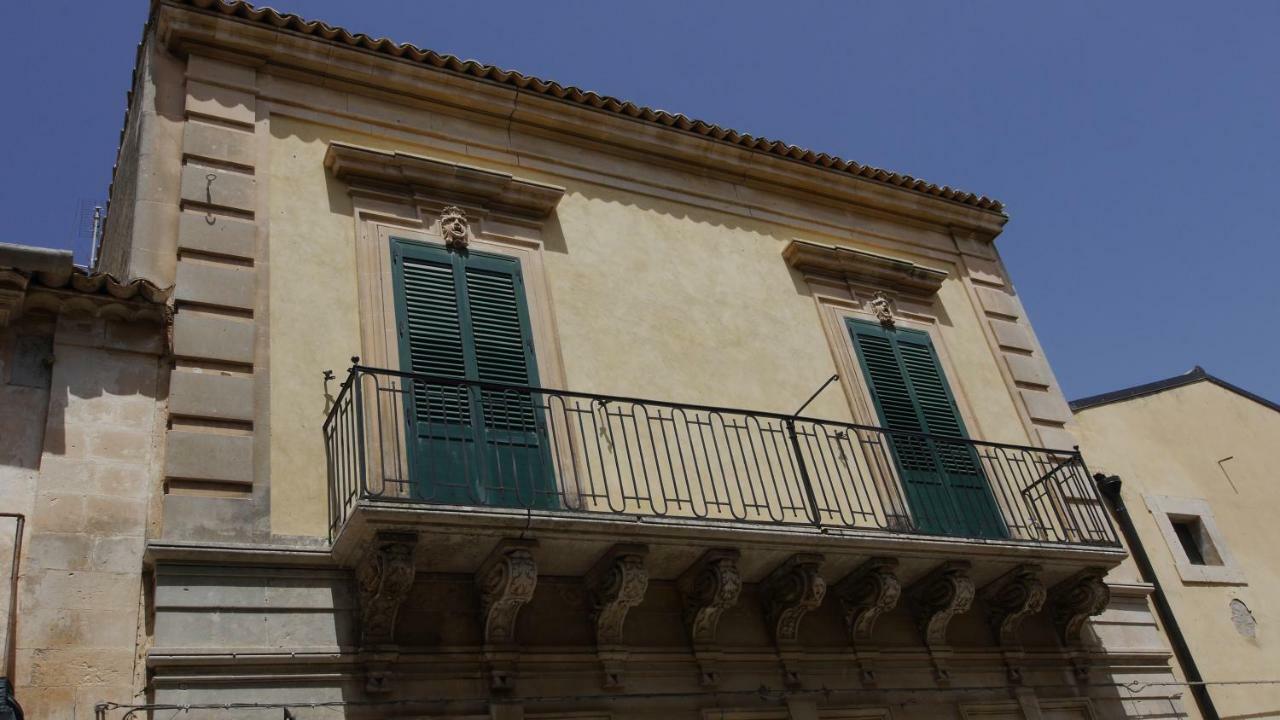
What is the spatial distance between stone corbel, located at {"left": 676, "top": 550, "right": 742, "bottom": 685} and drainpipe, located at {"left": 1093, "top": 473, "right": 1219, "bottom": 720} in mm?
5298

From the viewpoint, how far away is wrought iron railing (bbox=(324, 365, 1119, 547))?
775 centimetres

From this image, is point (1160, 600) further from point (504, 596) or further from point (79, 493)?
point (79, 493)

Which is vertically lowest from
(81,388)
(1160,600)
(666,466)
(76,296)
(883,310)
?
(1160,600)

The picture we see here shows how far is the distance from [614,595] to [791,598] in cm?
154

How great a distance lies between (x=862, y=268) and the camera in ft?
38.7

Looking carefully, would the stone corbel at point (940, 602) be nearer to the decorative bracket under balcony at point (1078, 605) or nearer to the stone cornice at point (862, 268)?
the decorative bracket under balcony at point (1078, 605)

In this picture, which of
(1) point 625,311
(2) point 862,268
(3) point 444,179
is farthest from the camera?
(2) point 862,268

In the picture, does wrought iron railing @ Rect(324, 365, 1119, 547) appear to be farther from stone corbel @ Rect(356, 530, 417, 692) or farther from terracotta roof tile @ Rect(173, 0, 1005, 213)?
terracotta roof tile @ Rect(173, 0, 1005, 213)

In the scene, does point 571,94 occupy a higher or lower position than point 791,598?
higher

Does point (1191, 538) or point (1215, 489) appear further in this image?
point (1215, 489)

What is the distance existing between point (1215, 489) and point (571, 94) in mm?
8312

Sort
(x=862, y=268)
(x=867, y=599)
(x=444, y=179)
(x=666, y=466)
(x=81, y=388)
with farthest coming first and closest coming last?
(x=862, y=268) → (x=444, y=179) → (x=666, y=466) → (x=867, y=599) → (x=81, y=388)

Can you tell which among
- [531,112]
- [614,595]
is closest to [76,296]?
[614,595]

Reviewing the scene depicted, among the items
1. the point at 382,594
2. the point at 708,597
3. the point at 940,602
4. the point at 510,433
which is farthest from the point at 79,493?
the point at 940,602
